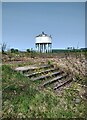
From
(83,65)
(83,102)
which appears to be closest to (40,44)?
(83,65)

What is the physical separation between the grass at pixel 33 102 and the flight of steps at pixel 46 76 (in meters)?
0.71

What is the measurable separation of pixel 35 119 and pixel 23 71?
3.76 meters

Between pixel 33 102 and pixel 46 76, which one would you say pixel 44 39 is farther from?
pixel 33 102

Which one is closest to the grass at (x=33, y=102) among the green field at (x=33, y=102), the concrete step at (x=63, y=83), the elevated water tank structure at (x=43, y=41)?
the green field at (x=33, y=102)

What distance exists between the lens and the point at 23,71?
1013 centimetres

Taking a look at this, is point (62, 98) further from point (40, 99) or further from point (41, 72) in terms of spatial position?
point (41, 72)

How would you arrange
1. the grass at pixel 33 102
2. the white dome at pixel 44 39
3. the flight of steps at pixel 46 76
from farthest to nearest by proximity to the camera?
the white dome at pixel 44 39, the flight of steps at pixel 46 76, the grass at pixel 33 102

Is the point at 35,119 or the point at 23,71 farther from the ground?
the point at 23,71

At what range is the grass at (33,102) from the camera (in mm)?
6684

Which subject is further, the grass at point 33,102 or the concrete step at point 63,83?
the concrete step at point 63,83

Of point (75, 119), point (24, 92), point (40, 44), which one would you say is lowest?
point (75, 119)

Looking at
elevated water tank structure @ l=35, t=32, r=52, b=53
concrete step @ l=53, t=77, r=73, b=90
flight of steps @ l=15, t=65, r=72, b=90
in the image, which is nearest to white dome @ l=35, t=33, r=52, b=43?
elevated water tank structure @ l=35, t=32, r=52, b=53

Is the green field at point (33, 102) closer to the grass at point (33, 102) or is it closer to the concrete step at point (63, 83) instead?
the grass at point (33, 102)

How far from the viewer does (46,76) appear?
34.5 ft
